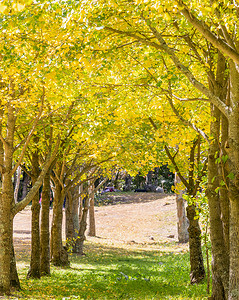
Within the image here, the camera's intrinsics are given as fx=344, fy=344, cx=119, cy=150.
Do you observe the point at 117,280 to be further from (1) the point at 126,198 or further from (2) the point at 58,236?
(1) the point at 126,198

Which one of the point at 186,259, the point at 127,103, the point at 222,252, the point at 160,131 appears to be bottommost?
the point at 186,259

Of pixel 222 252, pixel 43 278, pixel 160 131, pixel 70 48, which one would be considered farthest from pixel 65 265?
pixel 70 48

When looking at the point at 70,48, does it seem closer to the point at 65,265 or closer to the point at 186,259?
the point at 65,265

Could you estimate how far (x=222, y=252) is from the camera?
680 cm

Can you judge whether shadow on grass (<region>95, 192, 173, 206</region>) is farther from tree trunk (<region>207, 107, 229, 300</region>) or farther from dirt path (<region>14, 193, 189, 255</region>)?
tree trunk (<region>207, 107, 229, 300</region>)

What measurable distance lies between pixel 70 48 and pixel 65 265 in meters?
9.98

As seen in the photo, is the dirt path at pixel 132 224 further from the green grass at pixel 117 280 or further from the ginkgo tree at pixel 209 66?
the ginkgo tree at pixel 209 66

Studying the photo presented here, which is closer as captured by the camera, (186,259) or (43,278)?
(43,278)

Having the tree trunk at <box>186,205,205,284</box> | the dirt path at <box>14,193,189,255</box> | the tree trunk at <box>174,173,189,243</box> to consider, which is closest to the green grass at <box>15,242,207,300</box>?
the tree trunk at <box>186,205,205,284</box>

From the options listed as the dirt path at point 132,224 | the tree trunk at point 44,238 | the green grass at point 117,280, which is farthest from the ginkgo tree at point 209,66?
the dirt path at point 132,224

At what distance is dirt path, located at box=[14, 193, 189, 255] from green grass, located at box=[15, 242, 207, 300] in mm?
4205

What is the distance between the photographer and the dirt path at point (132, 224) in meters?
23.2

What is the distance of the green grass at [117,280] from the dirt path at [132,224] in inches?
166

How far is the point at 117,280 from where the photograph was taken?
36.2 feet
